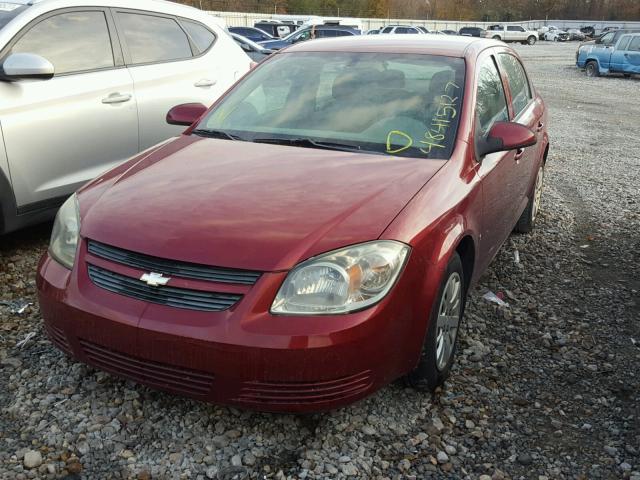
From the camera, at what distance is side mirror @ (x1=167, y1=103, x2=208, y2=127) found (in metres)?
4.09

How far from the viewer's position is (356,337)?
7.73ft

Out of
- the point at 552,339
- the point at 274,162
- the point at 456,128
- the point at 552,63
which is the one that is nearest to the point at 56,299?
the point at 274,162

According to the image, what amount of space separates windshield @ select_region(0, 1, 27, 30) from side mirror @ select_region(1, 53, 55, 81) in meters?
0.42

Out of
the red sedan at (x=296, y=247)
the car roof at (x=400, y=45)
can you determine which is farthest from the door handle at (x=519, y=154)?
the car roof at (x=400, y=45)

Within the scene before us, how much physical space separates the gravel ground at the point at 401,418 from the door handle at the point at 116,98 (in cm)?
131

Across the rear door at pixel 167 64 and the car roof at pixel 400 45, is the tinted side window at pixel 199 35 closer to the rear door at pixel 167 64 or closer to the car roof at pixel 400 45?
the rear door at pixel 167 64

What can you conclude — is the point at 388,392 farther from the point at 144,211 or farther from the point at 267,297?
the point at 144,211

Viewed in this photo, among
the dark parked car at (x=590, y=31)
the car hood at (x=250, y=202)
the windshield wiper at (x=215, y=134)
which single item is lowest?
the dark parked car at (x=590, y=31)

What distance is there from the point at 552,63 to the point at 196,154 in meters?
30.1

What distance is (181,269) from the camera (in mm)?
2408

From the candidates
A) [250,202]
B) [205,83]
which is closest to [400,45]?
[250,202]

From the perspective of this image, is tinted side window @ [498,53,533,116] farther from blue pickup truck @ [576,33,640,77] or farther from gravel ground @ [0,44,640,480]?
blue pickup truck @ [576,33,640,77]

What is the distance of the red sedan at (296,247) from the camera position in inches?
92.3

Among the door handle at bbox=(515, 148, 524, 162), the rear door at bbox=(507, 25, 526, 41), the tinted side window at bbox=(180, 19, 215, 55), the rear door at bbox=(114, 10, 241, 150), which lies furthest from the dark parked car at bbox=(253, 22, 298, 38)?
the rear door at bbox=(507, 25, 526, 41)
